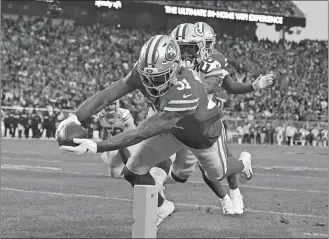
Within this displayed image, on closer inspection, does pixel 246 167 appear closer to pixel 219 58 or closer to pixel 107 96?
pixel 219 58

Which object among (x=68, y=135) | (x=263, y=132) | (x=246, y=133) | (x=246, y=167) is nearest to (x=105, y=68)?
(x=246, y=133)

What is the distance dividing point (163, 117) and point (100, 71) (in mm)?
30691

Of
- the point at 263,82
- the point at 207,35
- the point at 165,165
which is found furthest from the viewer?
the point at 263,82

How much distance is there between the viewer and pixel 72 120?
505cm

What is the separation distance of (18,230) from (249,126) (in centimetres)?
2662

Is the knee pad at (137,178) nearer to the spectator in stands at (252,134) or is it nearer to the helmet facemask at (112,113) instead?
the helmet facemask at (112,113)

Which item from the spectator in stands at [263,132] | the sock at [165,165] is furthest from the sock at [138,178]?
the spectator in stands at [263,132]

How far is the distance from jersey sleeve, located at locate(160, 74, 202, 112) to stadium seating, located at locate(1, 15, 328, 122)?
23.0m

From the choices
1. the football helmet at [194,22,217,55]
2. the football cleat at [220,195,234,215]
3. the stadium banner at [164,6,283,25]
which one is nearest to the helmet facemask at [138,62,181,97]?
the football helmet at [194,22,217,55]

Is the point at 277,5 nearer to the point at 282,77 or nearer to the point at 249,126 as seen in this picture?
the point at 282,77

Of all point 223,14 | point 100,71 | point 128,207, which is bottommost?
point 128,207

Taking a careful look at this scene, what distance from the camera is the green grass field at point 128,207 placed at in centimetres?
568

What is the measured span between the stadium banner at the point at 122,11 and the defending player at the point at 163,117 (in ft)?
117

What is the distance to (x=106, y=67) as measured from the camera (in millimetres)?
35938
